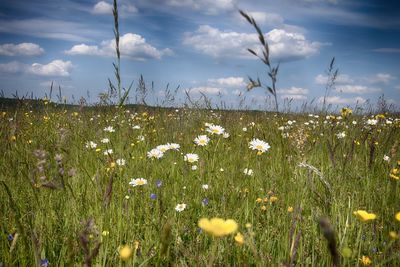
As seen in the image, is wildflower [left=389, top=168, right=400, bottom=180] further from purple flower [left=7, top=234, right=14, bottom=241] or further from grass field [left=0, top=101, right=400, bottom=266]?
purple flower [left=7, top=234, right=14, bottom=241]

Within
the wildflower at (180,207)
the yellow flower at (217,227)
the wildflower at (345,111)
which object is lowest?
the wildflower at (180,207)

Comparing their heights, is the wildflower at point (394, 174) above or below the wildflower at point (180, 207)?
above

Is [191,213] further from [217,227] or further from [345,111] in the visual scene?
[345,111]

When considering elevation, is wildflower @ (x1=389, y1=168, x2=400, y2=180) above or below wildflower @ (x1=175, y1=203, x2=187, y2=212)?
above

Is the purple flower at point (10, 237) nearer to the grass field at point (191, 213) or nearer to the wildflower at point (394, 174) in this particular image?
the grass field at point (191, 213)

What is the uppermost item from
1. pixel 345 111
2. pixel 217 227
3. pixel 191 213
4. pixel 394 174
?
pixel 345 111

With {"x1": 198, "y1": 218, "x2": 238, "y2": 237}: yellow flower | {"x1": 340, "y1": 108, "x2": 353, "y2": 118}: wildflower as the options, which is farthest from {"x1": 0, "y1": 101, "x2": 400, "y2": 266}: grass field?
{"x1": 340, "y1": 108, "x2": 353, "y2": 118}: wildflower

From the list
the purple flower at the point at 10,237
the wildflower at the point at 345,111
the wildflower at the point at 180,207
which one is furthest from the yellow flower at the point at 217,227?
the wildflower at the point at 345,111

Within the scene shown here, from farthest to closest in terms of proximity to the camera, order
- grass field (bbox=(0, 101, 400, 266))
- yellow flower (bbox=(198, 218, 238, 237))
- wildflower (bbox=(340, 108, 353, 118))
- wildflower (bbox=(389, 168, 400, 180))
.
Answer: wildflower (bbox=(340, 108, 353, 118)), wildflower (bbox=(389, 168, 400, 180)), grass field (bbox=(0, 101, 400, 266)), yellow flower (bbox=(198, 218, 238, 237))

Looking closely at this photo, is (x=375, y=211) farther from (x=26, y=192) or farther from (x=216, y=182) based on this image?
(x=26, y=192)

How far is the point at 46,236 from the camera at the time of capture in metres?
1.70

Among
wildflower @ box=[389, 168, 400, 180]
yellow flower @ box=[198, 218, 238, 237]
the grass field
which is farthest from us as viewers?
wildflower @ box=[389, 168, 400, 180]

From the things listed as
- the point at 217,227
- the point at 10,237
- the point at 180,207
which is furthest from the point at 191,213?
the point at 217,227

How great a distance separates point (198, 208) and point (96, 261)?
3.07 ft
